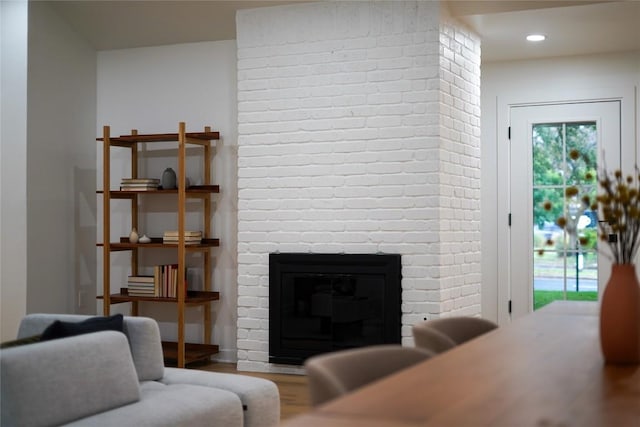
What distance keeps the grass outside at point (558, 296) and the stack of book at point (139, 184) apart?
355 cm

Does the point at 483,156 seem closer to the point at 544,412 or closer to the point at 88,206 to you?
the point at 88,206

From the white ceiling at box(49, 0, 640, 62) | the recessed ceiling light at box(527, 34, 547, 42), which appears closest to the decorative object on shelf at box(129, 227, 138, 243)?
the white ceiling at box(49, 0, 640, 62)

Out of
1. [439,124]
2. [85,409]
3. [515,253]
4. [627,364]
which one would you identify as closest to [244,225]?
[439,124]

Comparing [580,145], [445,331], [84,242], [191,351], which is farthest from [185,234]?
[445,331]

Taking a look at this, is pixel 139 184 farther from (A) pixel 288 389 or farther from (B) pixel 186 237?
(A) pixel 288 389

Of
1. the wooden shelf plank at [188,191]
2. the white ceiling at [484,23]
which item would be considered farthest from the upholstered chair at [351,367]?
the wooden shelf plank at [188,191]

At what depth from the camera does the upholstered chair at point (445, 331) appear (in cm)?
242

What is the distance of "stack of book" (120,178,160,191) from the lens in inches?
279

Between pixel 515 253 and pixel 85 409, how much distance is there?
17.3 feet

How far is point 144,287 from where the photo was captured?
23.2 feet

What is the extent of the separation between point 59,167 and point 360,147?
2736mm

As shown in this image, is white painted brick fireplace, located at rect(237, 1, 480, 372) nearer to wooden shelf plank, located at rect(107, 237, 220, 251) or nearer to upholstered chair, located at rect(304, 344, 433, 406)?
wooden shelf plank, located at rect(107, 237, 220, 251)

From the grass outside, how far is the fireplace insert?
2195 millimetres

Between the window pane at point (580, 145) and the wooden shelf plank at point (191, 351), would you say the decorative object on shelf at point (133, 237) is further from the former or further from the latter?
the window pane at point (580, 145)
